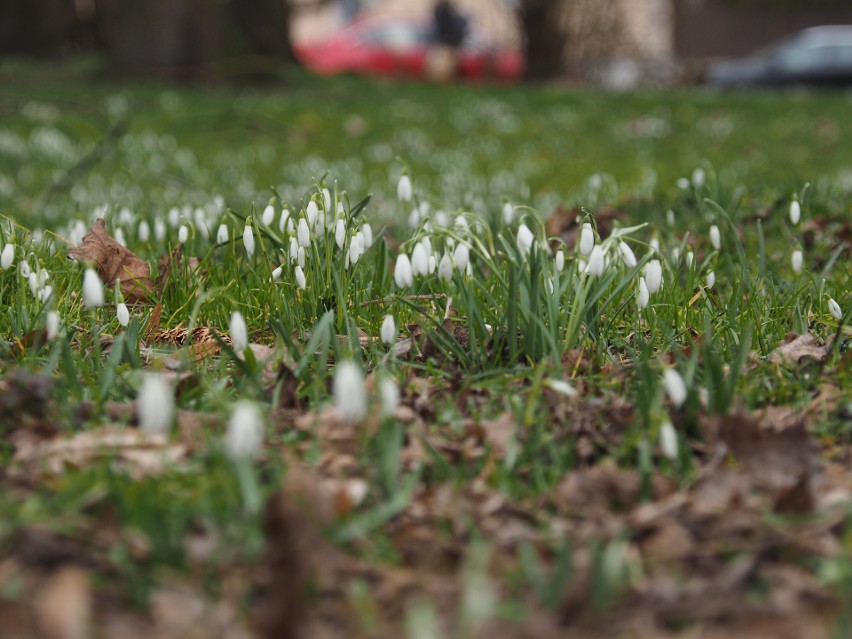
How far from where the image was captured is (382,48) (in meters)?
24.0

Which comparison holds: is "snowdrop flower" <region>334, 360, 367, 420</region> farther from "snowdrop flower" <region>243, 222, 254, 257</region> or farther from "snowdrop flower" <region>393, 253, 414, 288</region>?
"snowdrop flower" <region>243, 222, 254, 257</region>

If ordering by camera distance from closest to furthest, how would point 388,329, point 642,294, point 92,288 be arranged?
point 92,288
point 388,329
point 642,294

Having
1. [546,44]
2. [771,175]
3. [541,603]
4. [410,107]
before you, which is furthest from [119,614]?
[546,44]

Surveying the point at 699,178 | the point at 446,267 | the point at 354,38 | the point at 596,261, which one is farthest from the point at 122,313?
the point at 354,38

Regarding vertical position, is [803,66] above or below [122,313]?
above

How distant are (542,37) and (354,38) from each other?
459cm

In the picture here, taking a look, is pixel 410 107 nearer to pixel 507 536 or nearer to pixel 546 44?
pixel 546 44

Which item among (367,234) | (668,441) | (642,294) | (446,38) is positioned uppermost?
(446,38)

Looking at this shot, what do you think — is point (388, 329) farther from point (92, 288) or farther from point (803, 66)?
point (803, 66)

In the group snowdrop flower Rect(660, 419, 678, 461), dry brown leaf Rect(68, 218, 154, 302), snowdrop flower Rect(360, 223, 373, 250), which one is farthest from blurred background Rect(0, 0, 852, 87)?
snowdrop flower Rect(660, 419, 678, 461)

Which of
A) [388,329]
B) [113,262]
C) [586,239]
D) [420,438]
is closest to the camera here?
[420,438]

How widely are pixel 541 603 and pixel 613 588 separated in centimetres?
12

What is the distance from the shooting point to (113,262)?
348 cm

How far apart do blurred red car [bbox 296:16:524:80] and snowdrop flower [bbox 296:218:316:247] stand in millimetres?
20992
